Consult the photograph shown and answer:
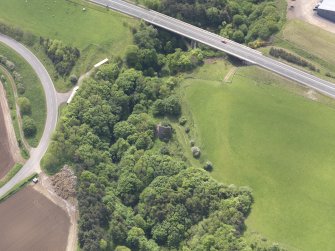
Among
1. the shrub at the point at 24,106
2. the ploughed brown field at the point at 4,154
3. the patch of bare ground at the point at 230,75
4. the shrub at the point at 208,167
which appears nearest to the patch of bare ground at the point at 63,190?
the ploughed brown field at the point at 4,154

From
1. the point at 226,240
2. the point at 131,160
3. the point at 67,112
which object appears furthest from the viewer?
the point at 67,112

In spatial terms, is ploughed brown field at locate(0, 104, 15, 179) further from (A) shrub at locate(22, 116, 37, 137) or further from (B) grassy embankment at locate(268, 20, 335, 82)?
(B) grassy embankment at locate(268, 20, 335, 82)

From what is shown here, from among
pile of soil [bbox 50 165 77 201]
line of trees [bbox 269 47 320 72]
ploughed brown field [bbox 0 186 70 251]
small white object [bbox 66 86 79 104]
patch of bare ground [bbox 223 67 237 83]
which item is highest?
line of trees [bbox 269 47 320 72]

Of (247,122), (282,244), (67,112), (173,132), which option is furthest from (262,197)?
(67,112)

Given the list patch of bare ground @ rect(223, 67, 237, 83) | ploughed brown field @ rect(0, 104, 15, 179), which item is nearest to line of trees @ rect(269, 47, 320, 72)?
patch of bare ground @ rect(223, 67, 237, 83)

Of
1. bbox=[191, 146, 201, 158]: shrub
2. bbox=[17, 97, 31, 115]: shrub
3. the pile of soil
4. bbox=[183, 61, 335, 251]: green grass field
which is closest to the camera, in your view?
bbox=[183, 61, 335, 251]: green grass field

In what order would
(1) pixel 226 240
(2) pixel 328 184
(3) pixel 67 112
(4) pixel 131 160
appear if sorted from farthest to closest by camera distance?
(3) pixel 67 112 → (4) pixel 131 160 → (2) pixel 328 184 → (1) pixel 226 240

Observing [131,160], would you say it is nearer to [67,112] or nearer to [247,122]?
[67,112]
